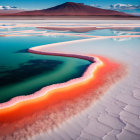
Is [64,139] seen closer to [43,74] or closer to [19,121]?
[19,121]

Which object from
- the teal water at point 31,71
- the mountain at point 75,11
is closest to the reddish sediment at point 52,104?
the teal water at point 31,71

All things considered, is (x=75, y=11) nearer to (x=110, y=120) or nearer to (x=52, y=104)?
(x=52, y=104)

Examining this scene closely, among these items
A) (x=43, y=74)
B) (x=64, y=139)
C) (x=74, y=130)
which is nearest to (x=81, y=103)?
(x=74, y=130)

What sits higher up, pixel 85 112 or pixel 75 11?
pixel 75 11

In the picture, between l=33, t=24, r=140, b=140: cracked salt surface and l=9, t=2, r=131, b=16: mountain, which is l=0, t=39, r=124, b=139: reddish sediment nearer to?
l=33, t=24, r=140, b=140: cracked salt surface

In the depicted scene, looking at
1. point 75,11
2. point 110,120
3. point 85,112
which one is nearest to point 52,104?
point 85,112

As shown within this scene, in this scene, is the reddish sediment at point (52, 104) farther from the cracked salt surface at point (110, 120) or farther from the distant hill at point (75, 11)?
the distant hill at point (75, 11)

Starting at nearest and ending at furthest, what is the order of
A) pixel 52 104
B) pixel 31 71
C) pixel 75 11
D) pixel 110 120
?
pixel 110 120 < pixel 52 104 < pixel 31 71 < pixel 75 11

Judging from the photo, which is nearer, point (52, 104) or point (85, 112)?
point (85, 112)

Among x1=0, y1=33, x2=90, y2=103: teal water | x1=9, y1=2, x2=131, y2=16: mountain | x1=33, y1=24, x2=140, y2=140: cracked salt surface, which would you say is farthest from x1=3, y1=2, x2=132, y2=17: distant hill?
x1=33, y1=24, x2=140, y2=140: cracked salt surface
